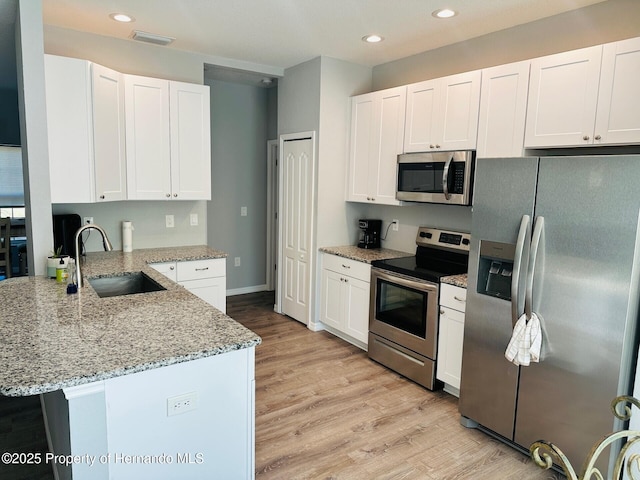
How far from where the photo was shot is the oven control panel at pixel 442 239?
3.52 m

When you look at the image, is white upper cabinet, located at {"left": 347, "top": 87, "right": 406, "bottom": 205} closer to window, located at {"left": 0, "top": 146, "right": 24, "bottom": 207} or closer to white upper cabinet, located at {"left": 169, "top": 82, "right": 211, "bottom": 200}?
white upper cabinet, located at {"left": 169, "top": 82, "right": 211, "bottom": 200}

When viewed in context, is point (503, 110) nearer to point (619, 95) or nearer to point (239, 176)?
point (619, 95)

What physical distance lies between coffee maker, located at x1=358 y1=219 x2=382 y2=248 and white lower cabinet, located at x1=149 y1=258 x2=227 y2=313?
147 cm

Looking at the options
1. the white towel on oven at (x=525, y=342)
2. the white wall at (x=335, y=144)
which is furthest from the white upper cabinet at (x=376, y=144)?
the white towel on oven at (x=525, y=342)

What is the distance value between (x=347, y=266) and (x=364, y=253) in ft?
0.71

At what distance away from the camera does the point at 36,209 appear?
8.58 feet

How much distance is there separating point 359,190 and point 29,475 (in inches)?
130

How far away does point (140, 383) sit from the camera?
1531mm

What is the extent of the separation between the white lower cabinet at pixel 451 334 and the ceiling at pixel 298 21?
1938 mm

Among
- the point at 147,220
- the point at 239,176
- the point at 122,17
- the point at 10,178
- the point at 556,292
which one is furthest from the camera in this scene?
the point at 10,178

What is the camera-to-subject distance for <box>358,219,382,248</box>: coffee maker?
439 centimetres

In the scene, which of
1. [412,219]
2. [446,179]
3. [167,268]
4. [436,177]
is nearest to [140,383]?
[167,268]

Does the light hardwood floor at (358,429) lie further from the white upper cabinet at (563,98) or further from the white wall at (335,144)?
the white upper cabinet at (563,98)

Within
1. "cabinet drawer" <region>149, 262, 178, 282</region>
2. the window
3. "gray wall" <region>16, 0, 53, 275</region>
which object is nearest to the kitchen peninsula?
"gray wall" <region>16, 0, 53, 275</region>
